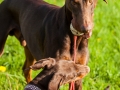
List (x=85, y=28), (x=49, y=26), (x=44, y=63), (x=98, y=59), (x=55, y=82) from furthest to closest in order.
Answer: (x=98, y=59) < (x=49, y=26) < (x=85, y=28) < (x=44, y=63) < (x=55, y=82)

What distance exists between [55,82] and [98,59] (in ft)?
9.34

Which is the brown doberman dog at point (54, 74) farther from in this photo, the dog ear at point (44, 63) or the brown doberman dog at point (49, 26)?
the brown doberman dog at point (49, 26)

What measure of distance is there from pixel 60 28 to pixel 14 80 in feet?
4.44

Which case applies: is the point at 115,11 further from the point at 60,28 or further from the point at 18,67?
the point at 60,28

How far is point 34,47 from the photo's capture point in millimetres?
6344

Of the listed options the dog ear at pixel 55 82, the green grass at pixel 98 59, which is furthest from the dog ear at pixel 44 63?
the green grass at pixel 98 59

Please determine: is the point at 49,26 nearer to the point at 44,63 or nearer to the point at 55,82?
the point at 44,63

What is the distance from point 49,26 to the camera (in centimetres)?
585

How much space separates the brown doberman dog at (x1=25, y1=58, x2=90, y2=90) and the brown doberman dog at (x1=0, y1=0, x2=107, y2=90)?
0.45 meters

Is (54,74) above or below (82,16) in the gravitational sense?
below

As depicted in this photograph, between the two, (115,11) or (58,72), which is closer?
(58,72)

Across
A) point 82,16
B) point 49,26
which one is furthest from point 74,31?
point 49,26

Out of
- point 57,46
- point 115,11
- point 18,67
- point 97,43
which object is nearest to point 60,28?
point 57,46

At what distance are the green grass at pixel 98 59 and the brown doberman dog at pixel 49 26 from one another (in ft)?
1.27
